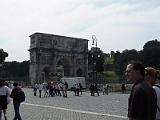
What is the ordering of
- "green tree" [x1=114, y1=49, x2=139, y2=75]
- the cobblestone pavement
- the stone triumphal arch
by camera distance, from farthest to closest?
"green tree" [x1=114, y1=49, x2=139, y2=75] → the stone triumphal arch → the cobblestone pavement

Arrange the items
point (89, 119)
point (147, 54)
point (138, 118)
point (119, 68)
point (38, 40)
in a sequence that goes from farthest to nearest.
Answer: point (119, 68) < point (147, 54) < point (38, 40) < point (89, 119) < point (138, 118)

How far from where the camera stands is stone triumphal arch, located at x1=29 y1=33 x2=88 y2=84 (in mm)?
55688

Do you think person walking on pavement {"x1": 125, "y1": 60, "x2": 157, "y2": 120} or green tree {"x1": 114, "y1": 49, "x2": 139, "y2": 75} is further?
green tree {"x1": 114, "y1": 49, "x2": 139, "y2": 75}

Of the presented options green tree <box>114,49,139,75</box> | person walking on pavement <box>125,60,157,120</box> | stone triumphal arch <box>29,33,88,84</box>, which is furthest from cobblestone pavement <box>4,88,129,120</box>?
green tree <box>114,49,139,75</box>

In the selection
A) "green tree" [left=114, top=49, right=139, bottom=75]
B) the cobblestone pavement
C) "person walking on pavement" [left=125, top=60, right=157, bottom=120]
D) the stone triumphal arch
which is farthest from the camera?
"green tree" [left=114, top=49, right=139, bottom=75]

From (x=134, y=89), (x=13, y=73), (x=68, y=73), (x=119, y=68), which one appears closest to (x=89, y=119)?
(x=134, y=89)

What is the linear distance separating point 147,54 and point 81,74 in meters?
26.7

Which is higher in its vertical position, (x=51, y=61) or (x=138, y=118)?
(x=51, y=61)

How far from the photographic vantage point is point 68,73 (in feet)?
199

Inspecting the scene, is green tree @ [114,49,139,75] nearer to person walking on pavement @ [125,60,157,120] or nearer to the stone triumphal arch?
the stone triumphal arch

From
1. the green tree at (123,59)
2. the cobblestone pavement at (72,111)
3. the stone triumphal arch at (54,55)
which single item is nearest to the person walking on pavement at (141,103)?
the cobblestone pavement at (72,111)

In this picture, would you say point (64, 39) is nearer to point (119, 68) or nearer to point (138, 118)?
point (119, 68)

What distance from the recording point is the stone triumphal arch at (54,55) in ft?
183

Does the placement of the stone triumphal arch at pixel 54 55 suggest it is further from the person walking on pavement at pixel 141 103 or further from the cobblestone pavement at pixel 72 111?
the person walking on pavement at pixel 141 103
